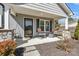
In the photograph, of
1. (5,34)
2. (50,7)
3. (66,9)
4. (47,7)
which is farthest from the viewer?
(66,9)

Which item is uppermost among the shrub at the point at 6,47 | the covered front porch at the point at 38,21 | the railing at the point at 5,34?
the covered front porch at the point at 38,21

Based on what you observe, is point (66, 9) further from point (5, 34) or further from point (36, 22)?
point (5, 34)

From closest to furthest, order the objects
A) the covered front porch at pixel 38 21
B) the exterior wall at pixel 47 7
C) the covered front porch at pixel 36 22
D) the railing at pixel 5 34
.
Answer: the railing at pixel 5 34 < the exterior wall at pixel 47 7 < the covered front porch at pixel 36 22 < the covered front porch at pixel 38 21

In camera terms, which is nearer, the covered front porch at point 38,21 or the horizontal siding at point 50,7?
the horizontal siding at point 50,7

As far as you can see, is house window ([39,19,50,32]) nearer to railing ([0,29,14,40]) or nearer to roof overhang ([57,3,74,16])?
roof overhang ([57,3,74,16])

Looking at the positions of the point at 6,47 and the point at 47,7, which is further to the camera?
the point at 47,7

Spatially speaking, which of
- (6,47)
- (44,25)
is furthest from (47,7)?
(6,47)

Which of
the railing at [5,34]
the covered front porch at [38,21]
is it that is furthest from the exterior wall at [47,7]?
the railing at [5,34]

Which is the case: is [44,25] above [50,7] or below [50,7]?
below

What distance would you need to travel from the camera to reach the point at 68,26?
50.5 ft

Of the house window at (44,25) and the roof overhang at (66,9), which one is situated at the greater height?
the roof overhang at (66,9)

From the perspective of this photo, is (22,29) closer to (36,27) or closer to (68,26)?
(36,27)

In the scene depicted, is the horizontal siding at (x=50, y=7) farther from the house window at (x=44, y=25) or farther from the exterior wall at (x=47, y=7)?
the house window at (x=44, y=25)

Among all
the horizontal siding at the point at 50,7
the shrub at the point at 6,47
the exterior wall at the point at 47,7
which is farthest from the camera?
the horizontal siding at the point at 50,7
